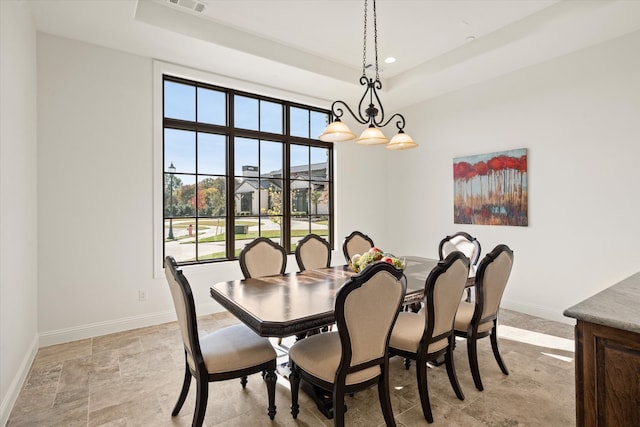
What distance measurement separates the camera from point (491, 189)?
14.8ft

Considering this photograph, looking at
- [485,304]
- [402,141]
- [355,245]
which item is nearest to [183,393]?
[485,304]

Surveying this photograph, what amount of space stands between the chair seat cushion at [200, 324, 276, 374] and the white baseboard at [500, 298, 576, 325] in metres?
3.58

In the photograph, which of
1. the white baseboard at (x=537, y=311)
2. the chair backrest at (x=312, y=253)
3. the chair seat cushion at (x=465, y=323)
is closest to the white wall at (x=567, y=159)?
the white baseboard at (x=537, y=311)

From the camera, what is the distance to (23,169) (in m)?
2.78

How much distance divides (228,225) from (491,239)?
3600mm

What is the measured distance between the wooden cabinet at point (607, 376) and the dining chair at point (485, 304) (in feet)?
3.31

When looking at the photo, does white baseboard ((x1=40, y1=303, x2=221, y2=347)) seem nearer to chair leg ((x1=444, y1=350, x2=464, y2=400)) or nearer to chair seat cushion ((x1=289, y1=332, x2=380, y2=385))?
chair seat cushion ((x1=289, y1=332, x2=380, y2=385))

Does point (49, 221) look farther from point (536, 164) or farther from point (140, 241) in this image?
point (536, 164)

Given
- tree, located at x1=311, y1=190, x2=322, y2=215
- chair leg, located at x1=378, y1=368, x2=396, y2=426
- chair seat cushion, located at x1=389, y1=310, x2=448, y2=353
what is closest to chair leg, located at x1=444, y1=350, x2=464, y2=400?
chair seat cushion, located at x1=389, y1=310, x2=448, y2=353

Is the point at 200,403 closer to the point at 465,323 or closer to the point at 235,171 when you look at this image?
the point at 465,323

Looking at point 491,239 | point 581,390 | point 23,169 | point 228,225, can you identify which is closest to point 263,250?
point 228,225

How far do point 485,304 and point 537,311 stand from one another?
223cm

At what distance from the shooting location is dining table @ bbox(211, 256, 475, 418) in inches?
71.2

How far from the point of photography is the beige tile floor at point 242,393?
6.95ft
